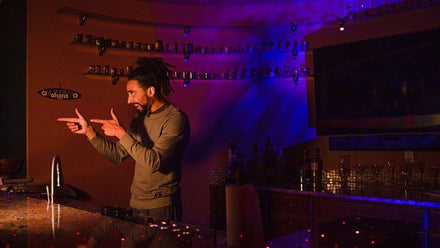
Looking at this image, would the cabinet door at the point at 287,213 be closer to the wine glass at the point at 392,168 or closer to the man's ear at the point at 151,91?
the wine glass at the point at 392,168

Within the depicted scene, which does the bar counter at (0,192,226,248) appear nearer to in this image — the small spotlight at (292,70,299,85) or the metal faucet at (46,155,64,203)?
the metal faucet at (46,155,64,203)

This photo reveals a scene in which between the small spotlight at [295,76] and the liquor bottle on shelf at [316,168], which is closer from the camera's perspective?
the liquor bottle on shelf at [316,168]

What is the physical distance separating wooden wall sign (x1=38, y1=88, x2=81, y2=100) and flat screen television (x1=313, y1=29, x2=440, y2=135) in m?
2.26

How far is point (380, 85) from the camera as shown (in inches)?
151

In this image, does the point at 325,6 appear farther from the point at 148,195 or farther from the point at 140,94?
the point at 148,195

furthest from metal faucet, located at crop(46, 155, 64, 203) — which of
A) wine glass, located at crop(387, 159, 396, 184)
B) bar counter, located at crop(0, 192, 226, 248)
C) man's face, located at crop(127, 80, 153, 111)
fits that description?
wine glass, located at crop(387, 159, 396, 184)

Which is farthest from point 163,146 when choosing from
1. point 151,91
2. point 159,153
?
point 151,91

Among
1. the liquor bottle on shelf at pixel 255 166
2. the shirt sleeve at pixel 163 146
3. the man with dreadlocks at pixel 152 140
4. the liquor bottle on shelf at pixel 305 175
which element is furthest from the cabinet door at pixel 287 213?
the shirt sleeve at pixel 163 146

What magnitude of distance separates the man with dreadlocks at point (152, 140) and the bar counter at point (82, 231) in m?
0.42

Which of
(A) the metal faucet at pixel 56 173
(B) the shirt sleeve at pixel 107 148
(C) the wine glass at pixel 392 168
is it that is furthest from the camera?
(C) the wine glass at pixel 392 168

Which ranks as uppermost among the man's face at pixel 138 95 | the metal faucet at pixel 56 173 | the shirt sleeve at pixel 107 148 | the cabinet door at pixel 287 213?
the man's face at pixel 138 95

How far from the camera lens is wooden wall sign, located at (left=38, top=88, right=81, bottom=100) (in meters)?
3.80

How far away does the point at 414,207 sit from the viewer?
9.97 feet

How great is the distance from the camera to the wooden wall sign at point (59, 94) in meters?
3.80
